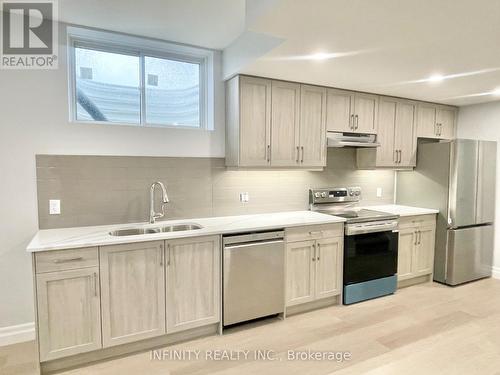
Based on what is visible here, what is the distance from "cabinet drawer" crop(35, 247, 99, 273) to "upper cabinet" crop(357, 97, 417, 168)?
3257 mm

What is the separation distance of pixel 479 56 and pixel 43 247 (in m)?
3.53

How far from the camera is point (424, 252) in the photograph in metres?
3.99

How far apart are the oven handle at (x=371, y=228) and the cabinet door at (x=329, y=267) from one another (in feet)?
0.44

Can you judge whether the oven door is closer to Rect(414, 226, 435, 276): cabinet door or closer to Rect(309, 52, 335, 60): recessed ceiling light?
Rect(414, 226, 435, 276): cabinet door

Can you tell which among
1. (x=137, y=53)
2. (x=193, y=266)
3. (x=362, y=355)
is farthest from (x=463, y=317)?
(x=137, y=53)

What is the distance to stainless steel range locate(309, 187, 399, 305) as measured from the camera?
3.35 metres

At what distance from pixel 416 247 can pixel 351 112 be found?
187 centimetres

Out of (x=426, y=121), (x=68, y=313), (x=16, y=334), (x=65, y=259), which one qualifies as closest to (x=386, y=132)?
(x=426, y=121)

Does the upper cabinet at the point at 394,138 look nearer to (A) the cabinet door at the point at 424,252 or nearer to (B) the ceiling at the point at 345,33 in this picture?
(B) the ceiling at the point at 345,33

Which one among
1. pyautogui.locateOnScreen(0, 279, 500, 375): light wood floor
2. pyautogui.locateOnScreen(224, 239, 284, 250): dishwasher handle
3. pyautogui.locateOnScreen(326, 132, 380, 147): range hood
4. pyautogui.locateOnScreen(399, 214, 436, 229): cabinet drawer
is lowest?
pyautogui.locateOnScreen(0, 279, 500, 375): light wood floor

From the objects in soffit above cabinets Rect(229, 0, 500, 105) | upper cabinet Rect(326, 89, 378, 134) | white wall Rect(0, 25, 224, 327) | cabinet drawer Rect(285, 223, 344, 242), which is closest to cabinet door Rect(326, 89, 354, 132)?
upper cabinet Rect(326, 89, 378, 134)

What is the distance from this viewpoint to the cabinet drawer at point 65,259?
84.7 inches

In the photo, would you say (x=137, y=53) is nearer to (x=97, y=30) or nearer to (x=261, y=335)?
(x=97, y=30)

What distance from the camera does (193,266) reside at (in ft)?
8.63
